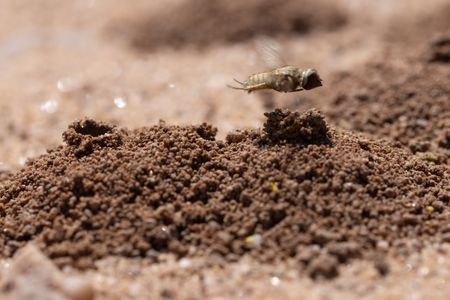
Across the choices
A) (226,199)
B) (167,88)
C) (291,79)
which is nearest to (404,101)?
(291,79)

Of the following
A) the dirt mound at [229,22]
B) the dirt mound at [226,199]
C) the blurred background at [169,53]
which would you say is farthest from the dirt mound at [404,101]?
the dirt mound at [229,22]

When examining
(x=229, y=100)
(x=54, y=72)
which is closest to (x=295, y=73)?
(x=229, y=100)

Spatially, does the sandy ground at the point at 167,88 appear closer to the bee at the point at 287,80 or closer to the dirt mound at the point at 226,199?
the dirt mound at the point at 226,199

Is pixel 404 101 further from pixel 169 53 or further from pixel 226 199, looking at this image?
pixel 169 53

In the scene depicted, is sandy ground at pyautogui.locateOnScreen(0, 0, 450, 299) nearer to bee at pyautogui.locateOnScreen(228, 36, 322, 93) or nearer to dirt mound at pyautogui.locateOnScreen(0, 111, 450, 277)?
dirt mound at pyautogui.locateOnScreen(0, 111, 450, 277)

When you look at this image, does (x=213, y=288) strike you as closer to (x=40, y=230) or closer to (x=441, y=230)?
(x=40, y=230)

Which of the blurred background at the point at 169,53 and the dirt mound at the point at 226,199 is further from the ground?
the blurred background at the point at 169,53
